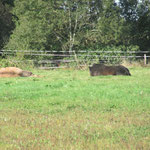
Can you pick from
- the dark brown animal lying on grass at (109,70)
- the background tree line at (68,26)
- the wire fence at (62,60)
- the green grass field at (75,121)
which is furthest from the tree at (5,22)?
the green grass field at (75,121)

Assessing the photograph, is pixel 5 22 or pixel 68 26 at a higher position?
pixel 5 22

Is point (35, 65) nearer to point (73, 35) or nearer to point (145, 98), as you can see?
point (73, 35)

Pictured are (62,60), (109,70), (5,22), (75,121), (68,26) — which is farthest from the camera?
(5,22)

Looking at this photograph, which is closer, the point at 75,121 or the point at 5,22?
the point at 75,121

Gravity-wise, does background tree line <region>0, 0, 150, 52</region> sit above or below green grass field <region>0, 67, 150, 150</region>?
above

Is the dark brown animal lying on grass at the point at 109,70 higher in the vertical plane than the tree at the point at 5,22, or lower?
lower

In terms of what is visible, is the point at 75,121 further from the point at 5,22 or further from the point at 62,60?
the point at 5,22

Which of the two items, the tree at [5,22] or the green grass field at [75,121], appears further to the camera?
the tree at [5,22]

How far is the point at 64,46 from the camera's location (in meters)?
28.9

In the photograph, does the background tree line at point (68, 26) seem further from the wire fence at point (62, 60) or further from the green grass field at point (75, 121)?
the green grass field at point (75, 121)

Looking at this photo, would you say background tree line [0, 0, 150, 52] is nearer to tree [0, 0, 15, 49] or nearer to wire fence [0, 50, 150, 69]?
wire fence [0, 50, 150, 69]

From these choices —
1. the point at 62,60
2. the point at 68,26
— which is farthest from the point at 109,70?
the point at 68,26

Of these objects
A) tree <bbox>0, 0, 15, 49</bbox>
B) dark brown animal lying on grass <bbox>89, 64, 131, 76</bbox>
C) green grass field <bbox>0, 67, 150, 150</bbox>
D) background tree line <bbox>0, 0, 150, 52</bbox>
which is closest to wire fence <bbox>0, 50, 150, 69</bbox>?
background tree line <bbox>0, 0, 150, 52</bbox>

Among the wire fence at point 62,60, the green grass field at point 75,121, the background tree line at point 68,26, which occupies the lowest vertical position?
the green grass field at point 75,121
